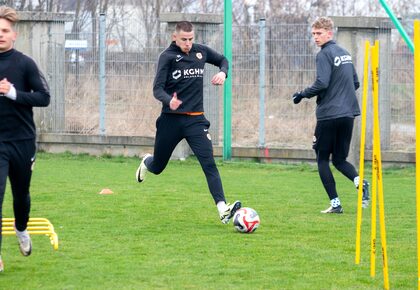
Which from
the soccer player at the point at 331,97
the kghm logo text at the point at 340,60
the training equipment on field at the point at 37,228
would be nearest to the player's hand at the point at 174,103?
the training equipment on field at the point at 37,228

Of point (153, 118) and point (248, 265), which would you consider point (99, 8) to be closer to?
point (153, 118)

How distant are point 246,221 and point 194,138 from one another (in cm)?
119

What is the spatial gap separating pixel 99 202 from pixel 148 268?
4027mm

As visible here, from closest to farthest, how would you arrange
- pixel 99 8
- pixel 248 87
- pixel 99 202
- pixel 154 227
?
pixel 154 227
pixel 99 202
pixel 248 87
pixel 99 8

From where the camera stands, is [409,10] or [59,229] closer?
[59,229]

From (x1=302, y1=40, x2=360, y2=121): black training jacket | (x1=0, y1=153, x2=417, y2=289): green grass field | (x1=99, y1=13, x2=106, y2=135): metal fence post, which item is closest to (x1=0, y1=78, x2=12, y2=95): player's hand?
(x1=0, y1=153, x2=417, y2=289): green grass field

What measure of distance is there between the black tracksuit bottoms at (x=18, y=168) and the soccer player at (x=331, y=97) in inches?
160

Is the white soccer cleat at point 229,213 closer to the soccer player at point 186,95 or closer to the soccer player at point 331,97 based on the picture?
the soccer player at point 186,95

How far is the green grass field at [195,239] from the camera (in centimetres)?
697

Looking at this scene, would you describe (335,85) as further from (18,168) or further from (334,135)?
(18,168)

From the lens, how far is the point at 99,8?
22.5m

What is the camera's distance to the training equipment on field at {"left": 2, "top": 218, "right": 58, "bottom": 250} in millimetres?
7950

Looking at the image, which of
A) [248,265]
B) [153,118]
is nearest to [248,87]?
[153,118]

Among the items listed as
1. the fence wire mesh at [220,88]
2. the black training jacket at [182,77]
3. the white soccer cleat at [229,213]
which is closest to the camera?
the white soccer cleat at [229,213]
